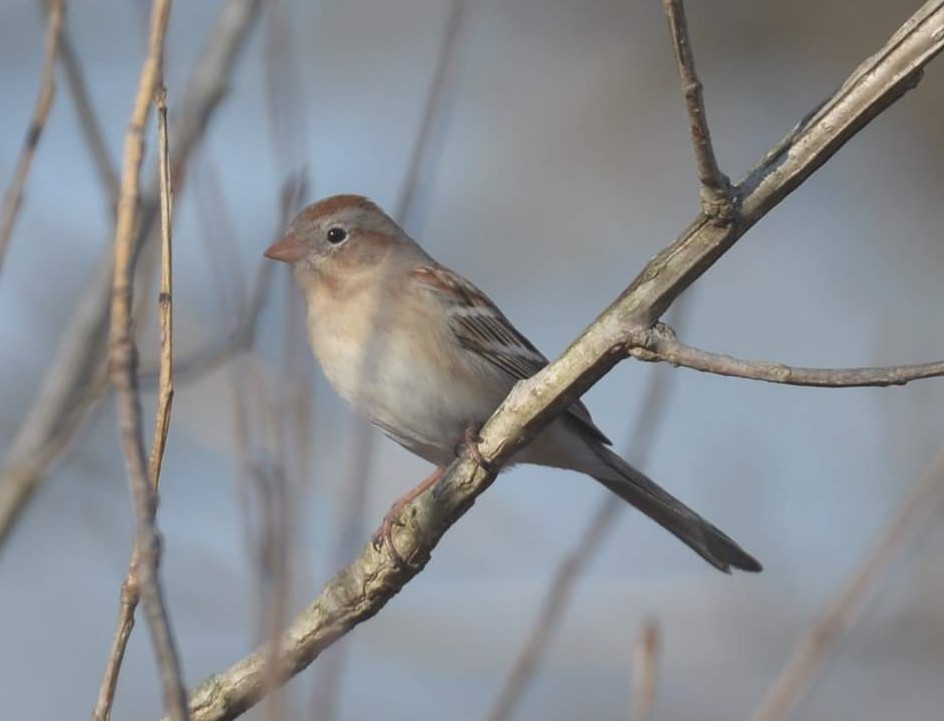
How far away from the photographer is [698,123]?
199 cm

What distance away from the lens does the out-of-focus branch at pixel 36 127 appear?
2.14 meters

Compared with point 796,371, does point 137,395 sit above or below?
below

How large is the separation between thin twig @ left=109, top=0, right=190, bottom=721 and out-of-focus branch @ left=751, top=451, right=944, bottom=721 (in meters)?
0.78

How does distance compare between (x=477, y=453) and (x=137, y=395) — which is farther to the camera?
(x=477, y=453)

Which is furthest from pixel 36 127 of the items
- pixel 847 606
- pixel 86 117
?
pixel 847 606

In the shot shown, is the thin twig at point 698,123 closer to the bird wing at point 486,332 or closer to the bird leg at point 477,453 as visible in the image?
the bird leg at point 477,453

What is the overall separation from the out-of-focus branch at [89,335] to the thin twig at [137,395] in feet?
4.19

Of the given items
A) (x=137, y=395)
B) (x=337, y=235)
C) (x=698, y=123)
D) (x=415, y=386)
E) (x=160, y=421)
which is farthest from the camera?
(x=337, y=235)

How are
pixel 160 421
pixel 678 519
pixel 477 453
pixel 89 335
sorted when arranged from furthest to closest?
pixel 678 519 → pixel 89 335 → pixel 477 453 → pixel 160 421

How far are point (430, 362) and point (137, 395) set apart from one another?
2206 millimetres

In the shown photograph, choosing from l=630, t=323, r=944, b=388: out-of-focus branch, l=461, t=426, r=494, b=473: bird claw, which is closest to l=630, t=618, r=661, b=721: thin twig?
l=630, t=323, r=944, b=388: out-of-focus branch

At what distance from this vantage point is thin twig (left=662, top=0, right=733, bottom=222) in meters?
1.89

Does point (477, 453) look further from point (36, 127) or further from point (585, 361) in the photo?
point (36, 127)

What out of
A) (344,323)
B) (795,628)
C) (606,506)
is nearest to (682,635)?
(795,628)
